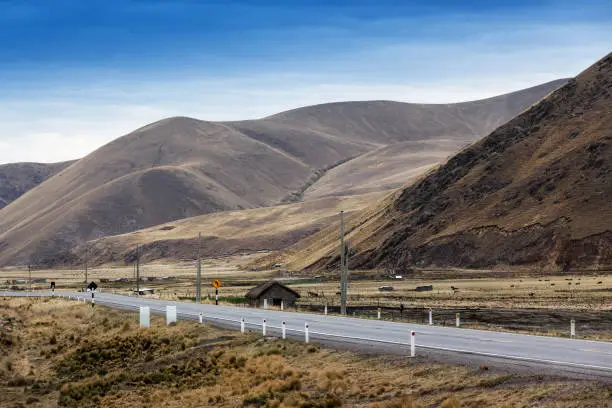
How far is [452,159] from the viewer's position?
16050 centimetres

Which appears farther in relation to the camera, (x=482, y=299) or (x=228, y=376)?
(x=482, y=299)

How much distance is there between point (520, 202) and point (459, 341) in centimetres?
10475

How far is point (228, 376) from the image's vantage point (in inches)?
1171

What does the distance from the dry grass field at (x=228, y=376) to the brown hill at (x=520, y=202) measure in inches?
3229

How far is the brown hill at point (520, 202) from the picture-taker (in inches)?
4759

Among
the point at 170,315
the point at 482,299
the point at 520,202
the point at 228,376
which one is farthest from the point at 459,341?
the point at 520,202

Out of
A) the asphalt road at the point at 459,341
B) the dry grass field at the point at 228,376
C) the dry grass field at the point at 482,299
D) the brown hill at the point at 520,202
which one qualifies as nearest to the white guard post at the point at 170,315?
the dry grass field at the point at 228,376

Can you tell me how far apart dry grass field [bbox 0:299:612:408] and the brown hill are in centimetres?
8202

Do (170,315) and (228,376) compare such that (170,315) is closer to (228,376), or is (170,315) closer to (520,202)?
(228,376)

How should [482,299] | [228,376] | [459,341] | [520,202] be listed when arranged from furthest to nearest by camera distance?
1. [520,202]
2. [482,299]
3. [459,341]
4. [228,376]

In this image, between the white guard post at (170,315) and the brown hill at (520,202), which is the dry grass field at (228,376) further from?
the brown hill at (520,202)

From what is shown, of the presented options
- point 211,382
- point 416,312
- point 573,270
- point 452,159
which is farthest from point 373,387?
point 452,159

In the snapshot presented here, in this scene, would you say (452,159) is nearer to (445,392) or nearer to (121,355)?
(121,355)

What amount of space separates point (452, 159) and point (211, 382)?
5305 inches
